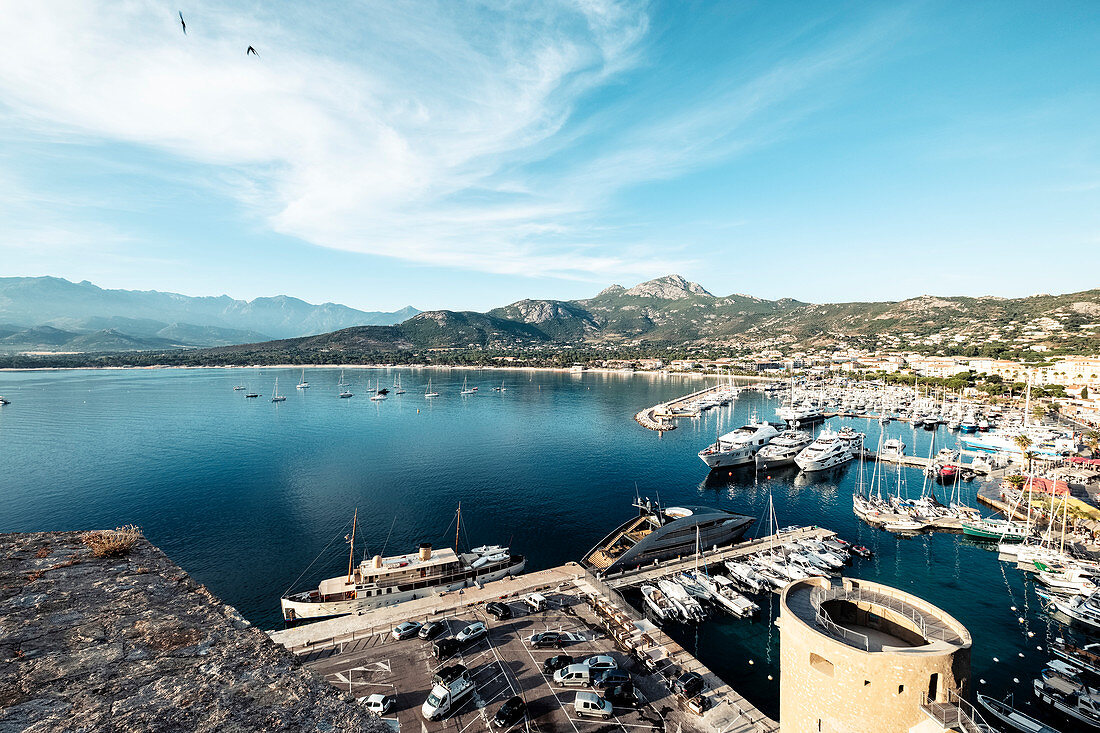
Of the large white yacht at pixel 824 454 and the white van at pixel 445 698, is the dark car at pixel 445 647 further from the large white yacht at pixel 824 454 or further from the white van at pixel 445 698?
the large white yacht at pixel 824 454

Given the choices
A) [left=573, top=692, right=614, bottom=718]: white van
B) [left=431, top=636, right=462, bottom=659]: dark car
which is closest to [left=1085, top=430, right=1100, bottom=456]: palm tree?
[left=573, top=692, right=614, bottom=718]: white van

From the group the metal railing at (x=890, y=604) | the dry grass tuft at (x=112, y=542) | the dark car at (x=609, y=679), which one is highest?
the dry grass tuft at (x=112, y=542)

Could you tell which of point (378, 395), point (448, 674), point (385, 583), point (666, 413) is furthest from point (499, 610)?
point (378, 395)

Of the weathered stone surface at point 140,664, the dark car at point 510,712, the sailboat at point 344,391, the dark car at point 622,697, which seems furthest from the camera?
the sailboat at point 344,391

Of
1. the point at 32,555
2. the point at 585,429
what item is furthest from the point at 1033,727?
the point at 585,429

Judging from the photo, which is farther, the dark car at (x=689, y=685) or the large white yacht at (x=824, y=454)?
Result: the large white yacht at (x=824, y=454)

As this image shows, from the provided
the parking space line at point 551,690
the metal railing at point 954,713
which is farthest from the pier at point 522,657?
the metal railing at point 954,713

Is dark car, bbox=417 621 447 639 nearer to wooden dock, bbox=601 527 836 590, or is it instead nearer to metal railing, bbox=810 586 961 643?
wooden dock, bbox=601 527 836 590
